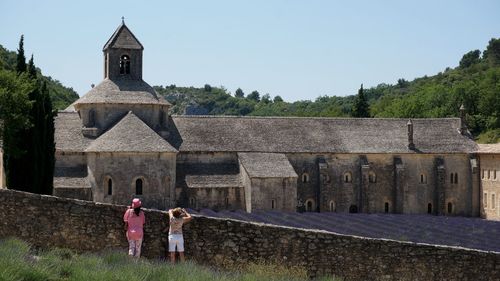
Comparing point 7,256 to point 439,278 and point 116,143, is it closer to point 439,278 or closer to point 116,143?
point 439,278

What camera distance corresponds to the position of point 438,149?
57594mm

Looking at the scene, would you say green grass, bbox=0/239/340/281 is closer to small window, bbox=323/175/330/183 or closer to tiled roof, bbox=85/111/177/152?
tiled roof, bbox=85/111/177/152

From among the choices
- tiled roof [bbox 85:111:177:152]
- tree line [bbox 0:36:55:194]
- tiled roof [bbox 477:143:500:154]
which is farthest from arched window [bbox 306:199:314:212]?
tree line [bbox 0:36:55:194]

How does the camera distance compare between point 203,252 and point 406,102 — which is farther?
point 406,102

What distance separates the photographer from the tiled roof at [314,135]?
5397 cm

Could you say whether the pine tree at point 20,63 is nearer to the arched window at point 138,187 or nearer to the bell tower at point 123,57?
the arched window at point 138,187

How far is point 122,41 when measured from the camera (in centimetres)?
5562

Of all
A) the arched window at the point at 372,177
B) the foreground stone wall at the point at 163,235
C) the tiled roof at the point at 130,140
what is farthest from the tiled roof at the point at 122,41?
the foreground stone wall at the point at 163,235

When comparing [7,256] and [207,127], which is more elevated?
[207,127]

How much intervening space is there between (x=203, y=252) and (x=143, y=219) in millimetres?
1639

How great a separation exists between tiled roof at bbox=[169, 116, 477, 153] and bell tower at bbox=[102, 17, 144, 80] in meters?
4.65

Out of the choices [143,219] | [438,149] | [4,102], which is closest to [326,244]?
[143,219]

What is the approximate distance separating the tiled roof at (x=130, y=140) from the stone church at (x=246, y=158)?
8cm

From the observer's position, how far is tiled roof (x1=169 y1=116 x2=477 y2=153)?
177ft
